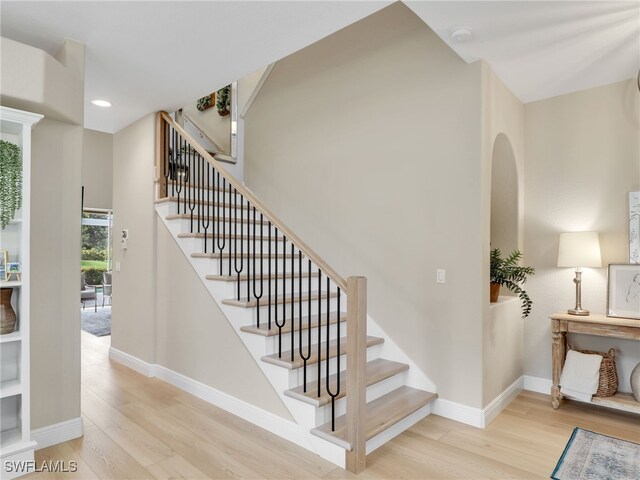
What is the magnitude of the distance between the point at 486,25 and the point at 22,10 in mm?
2849

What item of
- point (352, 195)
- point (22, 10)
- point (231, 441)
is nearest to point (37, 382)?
point (231, 441)

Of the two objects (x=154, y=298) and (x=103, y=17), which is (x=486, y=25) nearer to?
(x=103, y=17)

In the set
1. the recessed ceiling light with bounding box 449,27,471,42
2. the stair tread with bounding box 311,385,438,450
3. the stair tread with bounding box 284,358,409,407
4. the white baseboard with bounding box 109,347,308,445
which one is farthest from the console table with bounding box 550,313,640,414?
the recessed ceiling light with bounding box 449,27,471,42

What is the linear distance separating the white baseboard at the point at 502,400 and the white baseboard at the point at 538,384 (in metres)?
0.05

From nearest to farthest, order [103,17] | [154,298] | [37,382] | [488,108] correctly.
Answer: [103,17]
[37,382]
[488,108]
[154,298]

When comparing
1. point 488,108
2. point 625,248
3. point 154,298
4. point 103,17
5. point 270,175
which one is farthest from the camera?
point 270,175

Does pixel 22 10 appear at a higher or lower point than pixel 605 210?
higher

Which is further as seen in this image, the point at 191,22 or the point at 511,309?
the point at 511,309

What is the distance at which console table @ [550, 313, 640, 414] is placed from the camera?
9.81ft

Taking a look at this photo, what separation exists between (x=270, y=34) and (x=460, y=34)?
127 centimetres

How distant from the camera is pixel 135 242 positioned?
432 centimetres

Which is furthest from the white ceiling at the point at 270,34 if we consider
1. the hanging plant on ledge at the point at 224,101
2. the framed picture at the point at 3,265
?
the hanging plant on ledge at the point at 224,101

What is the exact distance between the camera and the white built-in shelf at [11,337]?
7.23ft

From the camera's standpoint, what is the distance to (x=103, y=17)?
2.44 meters
